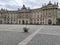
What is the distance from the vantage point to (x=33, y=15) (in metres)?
81.1

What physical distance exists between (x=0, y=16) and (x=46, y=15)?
35083mm

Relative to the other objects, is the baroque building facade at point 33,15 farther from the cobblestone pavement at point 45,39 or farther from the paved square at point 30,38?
the cobblestone pavement at point 45,39

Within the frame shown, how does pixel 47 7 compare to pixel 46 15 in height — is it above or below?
above

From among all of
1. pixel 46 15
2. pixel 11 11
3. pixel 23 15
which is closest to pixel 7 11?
pixel 11 11

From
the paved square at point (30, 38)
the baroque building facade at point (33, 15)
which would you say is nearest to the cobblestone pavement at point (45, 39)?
the paved square at point (30, 38)

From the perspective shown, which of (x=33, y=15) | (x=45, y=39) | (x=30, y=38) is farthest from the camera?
(x=33, y=15)

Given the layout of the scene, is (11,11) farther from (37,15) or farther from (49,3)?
(49,3)

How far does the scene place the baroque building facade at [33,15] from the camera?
65312mm

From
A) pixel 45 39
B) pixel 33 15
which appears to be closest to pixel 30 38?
pixel 45 39

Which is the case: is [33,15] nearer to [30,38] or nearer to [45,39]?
[30,38]

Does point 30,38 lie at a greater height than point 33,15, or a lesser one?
lesser

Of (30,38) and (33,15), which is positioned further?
(33,15)

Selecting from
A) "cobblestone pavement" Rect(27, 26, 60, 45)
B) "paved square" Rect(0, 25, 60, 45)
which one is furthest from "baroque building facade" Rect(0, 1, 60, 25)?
"cobblestone pavement" Rect(27, 26, 60, 45)

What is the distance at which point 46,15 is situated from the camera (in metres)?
66.4
